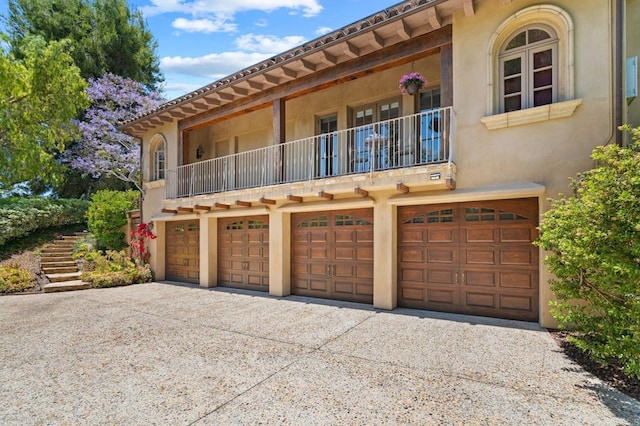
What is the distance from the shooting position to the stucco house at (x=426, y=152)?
625cm

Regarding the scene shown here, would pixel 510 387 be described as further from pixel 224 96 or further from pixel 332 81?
pixel 224 96

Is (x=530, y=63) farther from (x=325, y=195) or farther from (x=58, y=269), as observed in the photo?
(x=58, y=269)

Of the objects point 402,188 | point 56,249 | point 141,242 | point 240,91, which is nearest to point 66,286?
point 141,242

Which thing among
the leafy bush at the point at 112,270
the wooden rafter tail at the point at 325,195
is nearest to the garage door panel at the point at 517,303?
the wooden rafter tail at the point at 325,195

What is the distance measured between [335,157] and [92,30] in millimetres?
19932

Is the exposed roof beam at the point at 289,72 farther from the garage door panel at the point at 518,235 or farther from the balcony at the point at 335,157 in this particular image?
the garage door panel at the point at 518,235

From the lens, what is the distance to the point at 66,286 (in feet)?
38.3

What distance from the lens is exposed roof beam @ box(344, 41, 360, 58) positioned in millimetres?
8029

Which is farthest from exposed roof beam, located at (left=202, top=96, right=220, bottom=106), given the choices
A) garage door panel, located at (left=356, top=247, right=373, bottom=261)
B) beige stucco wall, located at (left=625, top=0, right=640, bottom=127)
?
beige stucco wall, located at (left=625, top=0, right=640, bottom=127)

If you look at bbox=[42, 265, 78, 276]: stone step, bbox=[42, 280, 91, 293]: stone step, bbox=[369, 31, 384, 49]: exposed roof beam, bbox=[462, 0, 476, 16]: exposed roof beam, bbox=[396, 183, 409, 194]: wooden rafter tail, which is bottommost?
bbox=[42, 280, 91, 293]: stone step

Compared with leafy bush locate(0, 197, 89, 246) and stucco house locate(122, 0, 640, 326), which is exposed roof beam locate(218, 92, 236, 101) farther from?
leafy bush locate(0, 197, 89, 246)

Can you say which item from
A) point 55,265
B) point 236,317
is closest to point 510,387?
point 236,317

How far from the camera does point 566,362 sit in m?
4.81

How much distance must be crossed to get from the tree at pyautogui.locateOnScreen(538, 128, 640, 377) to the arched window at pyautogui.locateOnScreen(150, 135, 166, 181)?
13.7 m
